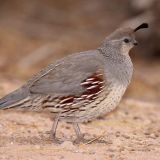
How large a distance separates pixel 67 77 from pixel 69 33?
Answer: 8.74 metres

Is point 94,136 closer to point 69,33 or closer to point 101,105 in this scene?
point 101,105

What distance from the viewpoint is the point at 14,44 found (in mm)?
15055

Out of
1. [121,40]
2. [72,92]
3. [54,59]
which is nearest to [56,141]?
[72,92]

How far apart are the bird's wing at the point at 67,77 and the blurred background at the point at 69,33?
397cm

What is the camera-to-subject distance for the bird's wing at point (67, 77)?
716 centimetres

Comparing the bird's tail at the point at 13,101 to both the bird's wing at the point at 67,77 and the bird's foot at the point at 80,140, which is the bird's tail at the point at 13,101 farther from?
the bird's foot at the point at 80,140

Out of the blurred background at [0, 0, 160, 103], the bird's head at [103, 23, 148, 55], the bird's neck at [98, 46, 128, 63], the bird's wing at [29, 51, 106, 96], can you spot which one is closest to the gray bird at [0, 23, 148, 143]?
the bird's wing at [29, 51, 106, 96]

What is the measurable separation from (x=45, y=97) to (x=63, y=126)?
3.92 feet

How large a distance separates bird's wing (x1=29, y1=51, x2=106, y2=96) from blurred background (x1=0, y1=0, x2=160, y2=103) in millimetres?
3972

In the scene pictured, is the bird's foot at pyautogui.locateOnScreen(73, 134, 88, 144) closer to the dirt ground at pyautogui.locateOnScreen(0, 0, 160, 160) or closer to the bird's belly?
the dirt ground at pyautogui.locateOnScreen(0, 0, 160, 160)

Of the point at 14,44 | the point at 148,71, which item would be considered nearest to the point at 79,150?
the point at 148,71

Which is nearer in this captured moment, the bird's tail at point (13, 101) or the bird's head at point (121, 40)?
the bird's tail at point (13, 101)

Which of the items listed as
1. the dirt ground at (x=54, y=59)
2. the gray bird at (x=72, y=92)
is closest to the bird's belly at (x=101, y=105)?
the gray bird at (x=72, y=92)

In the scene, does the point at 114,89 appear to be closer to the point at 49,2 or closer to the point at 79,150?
the point at 79,150
